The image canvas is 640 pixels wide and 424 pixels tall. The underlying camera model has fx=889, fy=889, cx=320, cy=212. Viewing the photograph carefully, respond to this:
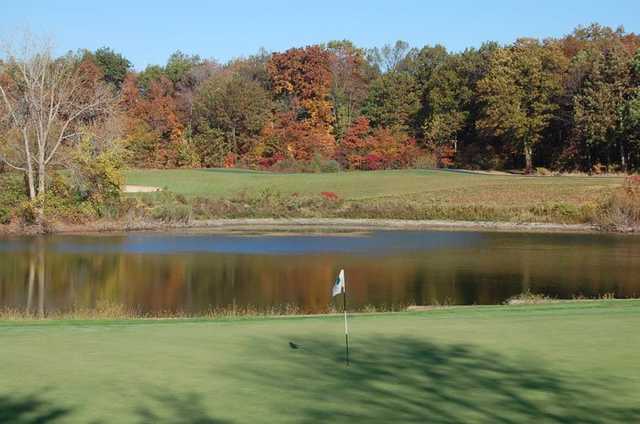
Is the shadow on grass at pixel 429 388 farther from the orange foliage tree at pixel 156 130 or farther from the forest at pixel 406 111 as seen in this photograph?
the orange foliage tree at pixel 156 130

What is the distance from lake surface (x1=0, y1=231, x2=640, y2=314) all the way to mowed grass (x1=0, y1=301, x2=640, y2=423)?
9.26 metres

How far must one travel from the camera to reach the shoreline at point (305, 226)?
40906mm

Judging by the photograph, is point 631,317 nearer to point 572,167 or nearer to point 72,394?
point 72,394

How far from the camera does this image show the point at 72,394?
6.81 metres

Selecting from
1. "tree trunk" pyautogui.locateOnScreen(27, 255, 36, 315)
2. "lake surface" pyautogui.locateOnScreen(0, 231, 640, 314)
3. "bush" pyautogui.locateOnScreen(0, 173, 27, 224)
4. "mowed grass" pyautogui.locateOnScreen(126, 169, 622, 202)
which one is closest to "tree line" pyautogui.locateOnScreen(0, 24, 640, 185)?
"mowed grass" pyautogui.locateOnScreen(126, 169, 622, 202)

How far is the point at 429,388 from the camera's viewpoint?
7.30 metres

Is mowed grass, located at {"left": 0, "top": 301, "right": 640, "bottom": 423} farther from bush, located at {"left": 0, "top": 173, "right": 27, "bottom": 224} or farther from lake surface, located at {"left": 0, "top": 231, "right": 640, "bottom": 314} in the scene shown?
bush, located at {"left": 0, "top": 173, "right": 27, "bottom": 224}

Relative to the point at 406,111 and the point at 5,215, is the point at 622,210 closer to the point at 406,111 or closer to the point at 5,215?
the point at 5,215

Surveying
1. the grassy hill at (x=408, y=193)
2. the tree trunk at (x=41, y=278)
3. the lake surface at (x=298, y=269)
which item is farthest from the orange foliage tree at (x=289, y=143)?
the tree trunk at (x=41, y=278)

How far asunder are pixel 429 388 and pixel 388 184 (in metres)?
51.7

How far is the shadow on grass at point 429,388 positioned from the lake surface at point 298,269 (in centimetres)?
1126

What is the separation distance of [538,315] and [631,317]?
4.08 ft

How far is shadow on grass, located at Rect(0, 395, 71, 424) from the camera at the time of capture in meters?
6.10

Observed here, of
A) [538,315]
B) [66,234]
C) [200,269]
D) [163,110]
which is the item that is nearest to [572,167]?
[163,110]
